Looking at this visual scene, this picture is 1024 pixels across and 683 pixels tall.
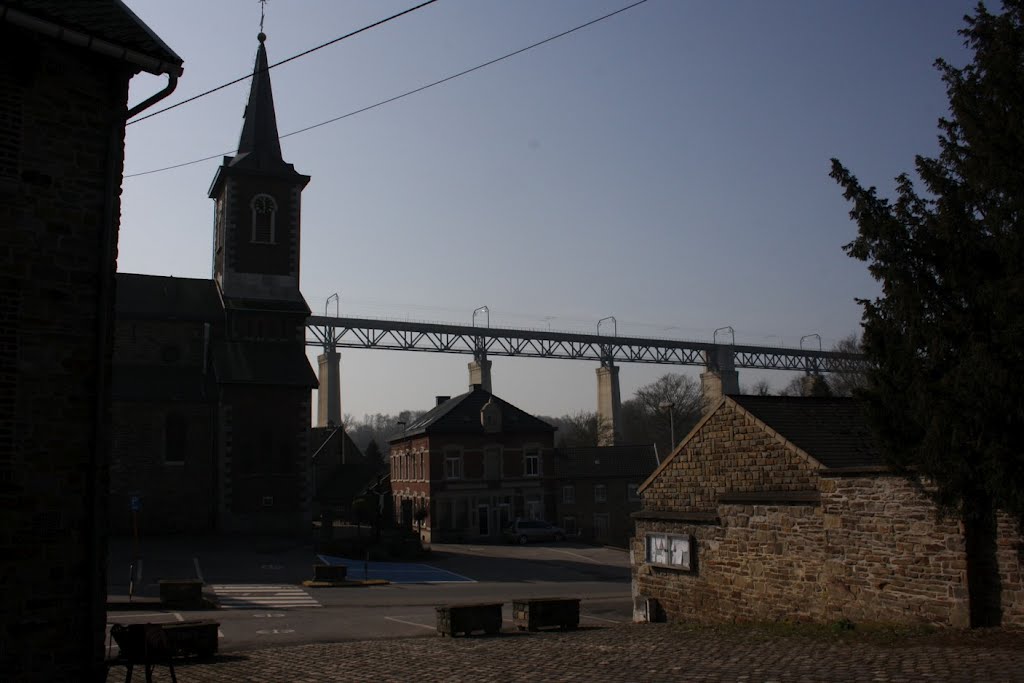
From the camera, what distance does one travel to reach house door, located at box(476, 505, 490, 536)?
161ft

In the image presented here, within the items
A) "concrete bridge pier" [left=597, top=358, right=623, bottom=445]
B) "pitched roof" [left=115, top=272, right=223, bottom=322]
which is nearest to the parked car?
"pitched roof" [left=115, top=272, right=223, bottom=322]

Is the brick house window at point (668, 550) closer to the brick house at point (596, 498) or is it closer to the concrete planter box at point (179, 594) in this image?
the concrete planter box at point (179, 594)

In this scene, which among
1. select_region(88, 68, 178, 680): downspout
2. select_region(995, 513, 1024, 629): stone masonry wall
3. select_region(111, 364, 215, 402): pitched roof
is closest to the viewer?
select_region(88, 68, 178, 680): downspout

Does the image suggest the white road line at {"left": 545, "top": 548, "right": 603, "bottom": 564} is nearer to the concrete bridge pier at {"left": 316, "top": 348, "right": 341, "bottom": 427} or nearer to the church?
the church

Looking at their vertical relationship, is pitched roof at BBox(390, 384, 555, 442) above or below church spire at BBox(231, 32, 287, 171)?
below

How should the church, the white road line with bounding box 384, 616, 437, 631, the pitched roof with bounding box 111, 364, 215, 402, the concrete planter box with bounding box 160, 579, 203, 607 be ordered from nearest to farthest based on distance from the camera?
the white road line with bounding box 384, 616, 437, 631
the concrete planter box with bounding box 160, 579, 203, 607
the church
the pitched roof with bounding box 111, 364, 215, 402

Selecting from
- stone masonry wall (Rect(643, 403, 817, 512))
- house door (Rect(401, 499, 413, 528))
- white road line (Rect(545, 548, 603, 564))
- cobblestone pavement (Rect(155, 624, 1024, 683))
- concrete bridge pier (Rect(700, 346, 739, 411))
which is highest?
concrete bridge pier (Rect(700, 346, 739, 411))

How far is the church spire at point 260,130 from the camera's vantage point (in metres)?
45.7

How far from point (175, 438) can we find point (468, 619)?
27.3 metres

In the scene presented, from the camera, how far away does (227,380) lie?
40.3m

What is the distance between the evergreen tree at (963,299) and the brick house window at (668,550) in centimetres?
690

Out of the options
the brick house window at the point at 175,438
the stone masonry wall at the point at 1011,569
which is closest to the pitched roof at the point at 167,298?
the brick house window at the point at 175,438

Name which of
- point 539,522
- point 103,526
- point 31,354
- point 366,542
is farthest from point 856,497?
point 539,522

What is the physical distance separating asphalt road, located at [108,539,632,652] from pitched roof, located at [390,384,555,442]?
6934mm
